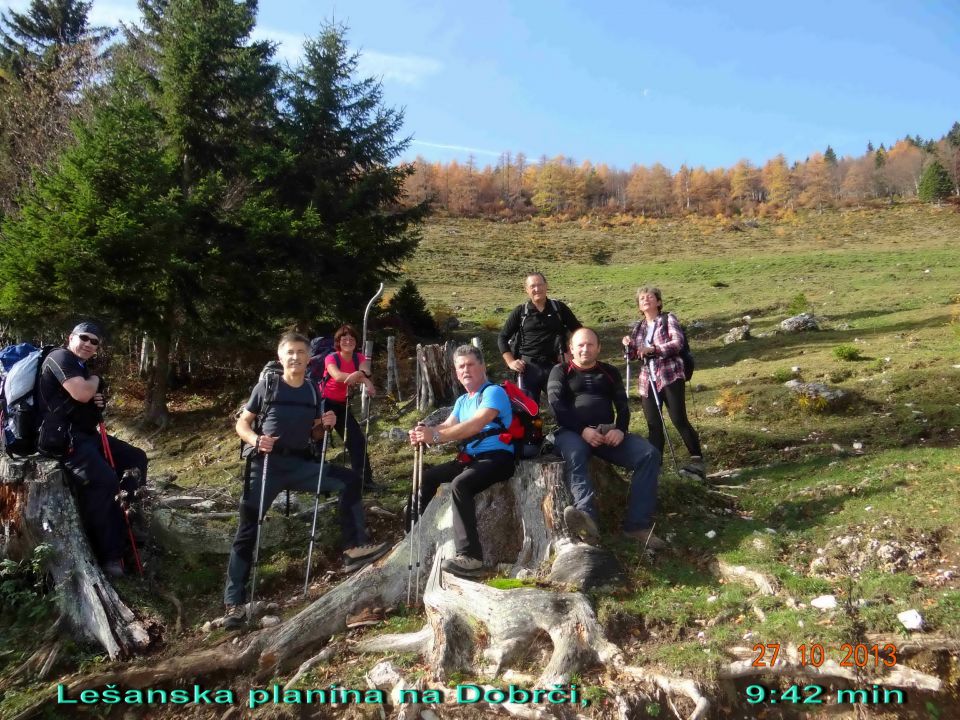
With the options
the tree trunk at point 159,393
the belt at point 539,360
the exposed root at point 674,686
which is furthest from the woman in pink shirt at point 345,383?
the tree trunk at point 159,393

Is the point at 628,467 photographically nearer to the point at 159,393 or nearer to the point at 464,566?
the point at 464,566

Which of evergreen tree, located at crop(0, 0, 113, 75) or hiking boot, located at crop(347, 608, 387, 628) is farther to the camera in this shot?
evergreen tree, located at crop(0, 0, 113, 75)

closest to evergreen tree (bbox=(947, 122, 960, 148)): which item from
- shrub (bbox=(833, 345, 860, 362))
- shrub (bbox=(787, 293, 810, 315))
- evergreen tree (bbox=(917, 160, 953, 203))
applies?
evergreen tree (bbox=(917, 160, 953, 203))

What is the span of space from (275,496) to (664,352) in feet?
14.8

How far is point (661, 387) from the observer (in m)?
7.14

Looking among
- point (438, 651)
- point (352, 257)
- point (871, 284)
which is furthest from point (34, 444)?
point (871, 284)

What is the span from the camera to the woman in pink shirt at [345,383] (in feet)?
24.1

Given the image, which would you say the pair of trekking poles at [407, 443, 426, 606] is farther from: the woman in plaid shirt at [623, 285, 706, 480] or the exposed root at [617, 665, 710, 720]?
the woman in plaid shirt at [623, 285, 706, 480]

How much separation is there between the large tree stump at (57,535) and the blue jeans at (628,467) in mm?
3873

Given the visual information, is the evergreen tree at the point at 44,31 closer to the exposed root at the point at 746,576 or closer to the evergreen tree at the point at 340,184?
the evergreen tree at the point at 340,184

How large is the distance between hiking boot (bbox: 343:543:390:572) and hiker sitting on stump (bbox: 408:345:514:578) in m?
0.61

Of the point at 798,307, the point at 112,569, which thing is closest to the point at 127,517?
the point at 112,569

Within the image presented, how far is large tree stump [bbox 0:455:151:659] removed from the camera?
5.12 metres

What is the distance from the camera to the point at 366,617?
505cm
